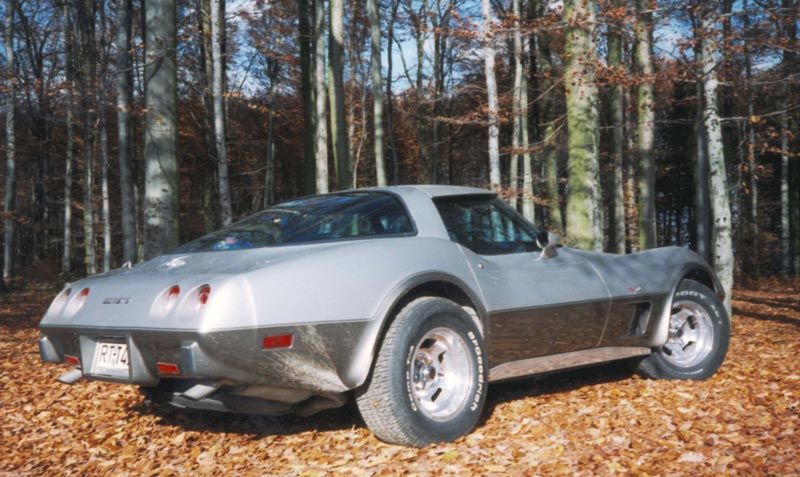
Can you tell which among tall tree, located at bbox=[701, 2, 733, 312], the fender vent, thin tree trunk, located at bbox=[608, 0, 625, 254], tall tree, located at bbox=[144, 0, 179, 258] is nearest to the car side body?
the fender vent

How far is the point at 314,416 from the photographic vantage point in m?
4.68

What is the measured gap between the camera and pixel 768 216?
34781 millimetres

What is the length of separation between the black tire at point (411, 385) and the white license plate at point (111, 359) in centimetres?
122

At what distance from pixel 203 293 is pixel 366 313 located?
2.72 feet

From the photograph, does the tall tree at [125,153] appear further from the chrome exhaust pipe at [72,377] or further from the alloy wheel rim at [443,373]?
the alloy wheel rim at [443,373]

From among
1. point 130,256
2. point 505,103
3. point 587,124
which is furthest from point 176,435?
point 505,103

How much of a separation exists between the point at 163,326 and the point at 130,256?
10325mm

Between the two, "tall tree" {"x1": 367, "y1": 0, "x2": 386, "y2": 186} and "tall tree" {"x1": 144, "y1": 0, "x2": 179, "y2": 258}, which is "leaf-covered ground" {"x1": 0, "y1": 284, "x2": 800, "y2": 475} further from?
"tall tree" {"x1": 367, "y1": 0, "x2": 386, "y2": 186}

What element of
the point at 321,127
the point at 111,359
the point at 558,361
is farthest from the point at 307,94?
the point at 111,359

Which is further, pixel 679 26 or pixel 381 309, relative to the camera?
pixel 679 26

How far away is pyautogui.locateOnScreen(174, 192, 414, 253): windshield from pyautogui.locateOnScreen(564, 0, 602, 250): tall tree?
517cm

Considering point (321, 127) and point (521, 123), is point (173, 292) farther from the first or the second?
point (521, 123)

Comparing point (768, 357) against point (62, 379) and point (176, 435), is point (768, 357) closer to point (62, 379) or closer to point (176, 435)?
point (176, 435)

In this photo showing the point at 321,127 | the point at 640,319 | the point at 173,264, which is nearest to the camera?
the point at 173,264
